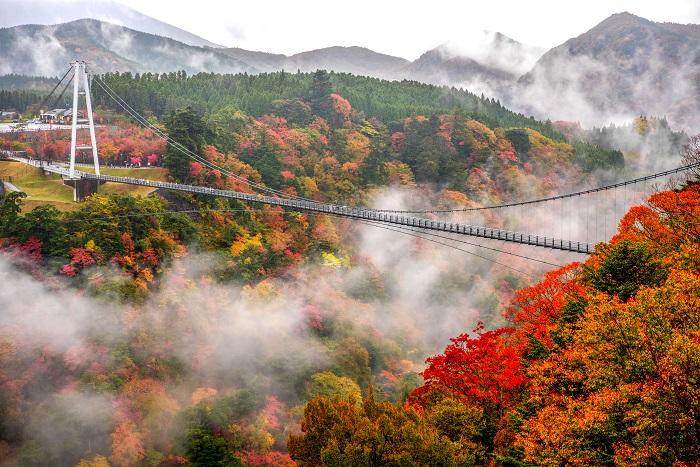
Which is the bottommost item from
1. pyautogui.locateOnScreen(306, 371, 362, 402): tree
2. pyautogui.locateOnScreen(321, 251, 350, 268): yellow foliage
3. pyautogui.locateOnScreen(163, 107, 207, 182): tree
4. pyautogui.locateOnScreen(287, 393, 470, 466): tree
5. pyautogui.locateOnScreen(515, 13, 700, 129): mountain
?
pyautogui.locateOnScreen(306, 371, 362, 402): tree

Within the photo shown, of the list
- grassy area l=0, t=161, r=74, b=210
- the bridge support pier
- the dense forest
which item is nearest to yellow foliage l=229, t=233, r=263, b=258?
the dense forest

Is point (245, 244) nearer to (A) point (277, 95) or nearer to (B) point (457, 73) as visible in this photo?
(A) point (277, 95)

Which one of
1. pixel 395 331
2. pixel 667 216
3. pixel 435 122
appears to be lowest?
pixel 395 331

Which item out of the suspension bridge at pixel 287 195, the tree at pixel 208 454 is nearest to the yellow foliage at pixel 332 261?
the suspension bridge at pixel 287 195

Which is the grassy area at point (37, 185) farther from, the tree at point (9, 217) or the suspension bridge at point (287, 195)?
the tree at point (9, 217)

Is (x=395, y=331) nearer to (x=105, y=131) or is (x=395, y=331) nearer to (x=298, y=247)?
(x=298, y=247)

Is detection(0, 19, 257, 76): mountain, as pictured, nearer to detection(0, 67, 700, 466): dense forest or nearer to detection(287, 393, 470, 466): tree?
detection(0, 67, 700, 466): dense forest

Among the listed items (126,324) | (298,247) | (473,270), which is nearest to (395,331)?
(298,247)
